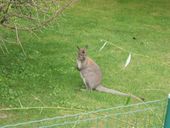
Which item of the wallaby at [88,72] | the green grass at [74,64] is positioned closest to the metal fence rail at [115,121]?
the green grass at [74,64]

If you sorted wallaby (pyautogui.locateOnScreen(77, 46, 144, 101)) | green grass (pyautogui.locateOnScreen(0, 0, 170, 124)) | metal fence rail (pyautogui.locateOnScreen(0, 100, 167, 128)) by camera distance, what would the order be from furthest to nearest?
wallaby (pyautogui.locateOnScreen(77, 46, 144, 101)) < green grass (pyautogui.locateOnScreen(0, 0, 170, 124)) < metal fence rail (pyautogui.locateOnScreen(0, 100, 167, 128))

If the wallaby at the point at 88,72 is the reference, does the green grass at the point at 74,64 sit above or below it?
below

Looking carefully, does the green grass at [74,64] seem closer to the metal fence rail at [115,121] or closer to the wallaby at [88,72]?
the wallaby at [88,72]

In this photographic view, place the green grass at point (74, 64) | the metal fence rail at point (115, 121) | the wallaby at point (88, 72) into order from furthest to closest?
the wallaby at point (88, 72), the green grass at point (74, 64), the metal fence rail at point (115, 121)

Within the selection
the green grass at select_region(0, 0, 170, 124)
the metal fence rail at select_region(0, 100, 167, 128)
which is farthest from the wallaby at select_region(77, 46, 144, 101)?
the metal fence rail at select_region(0, 100, 167, 128)

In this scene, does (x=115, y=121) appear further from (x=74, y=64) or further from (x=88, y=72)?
(x=74, y=64)

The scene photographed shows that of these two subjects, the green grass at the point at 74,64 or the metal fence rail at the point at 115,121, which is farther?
the green grass at the point at 74,64

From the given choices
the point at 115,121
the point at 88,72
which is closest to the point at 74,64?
the point at 88,72

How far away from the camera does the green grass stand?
18.9ft

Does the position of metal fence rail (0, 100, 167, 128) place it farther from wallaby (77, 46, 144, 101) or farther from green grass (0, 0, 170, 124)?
wallaby (77, 46, 144, 101)

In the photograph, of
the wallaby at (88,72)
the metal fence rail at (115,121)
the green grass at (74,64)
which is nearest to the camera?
the metal fence rail at (115,121)

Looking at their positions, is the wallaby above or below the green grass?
above

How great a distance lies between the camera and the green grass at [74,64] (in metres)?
5.77

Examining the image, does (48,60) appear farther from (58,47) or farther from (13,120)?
(13,120)
